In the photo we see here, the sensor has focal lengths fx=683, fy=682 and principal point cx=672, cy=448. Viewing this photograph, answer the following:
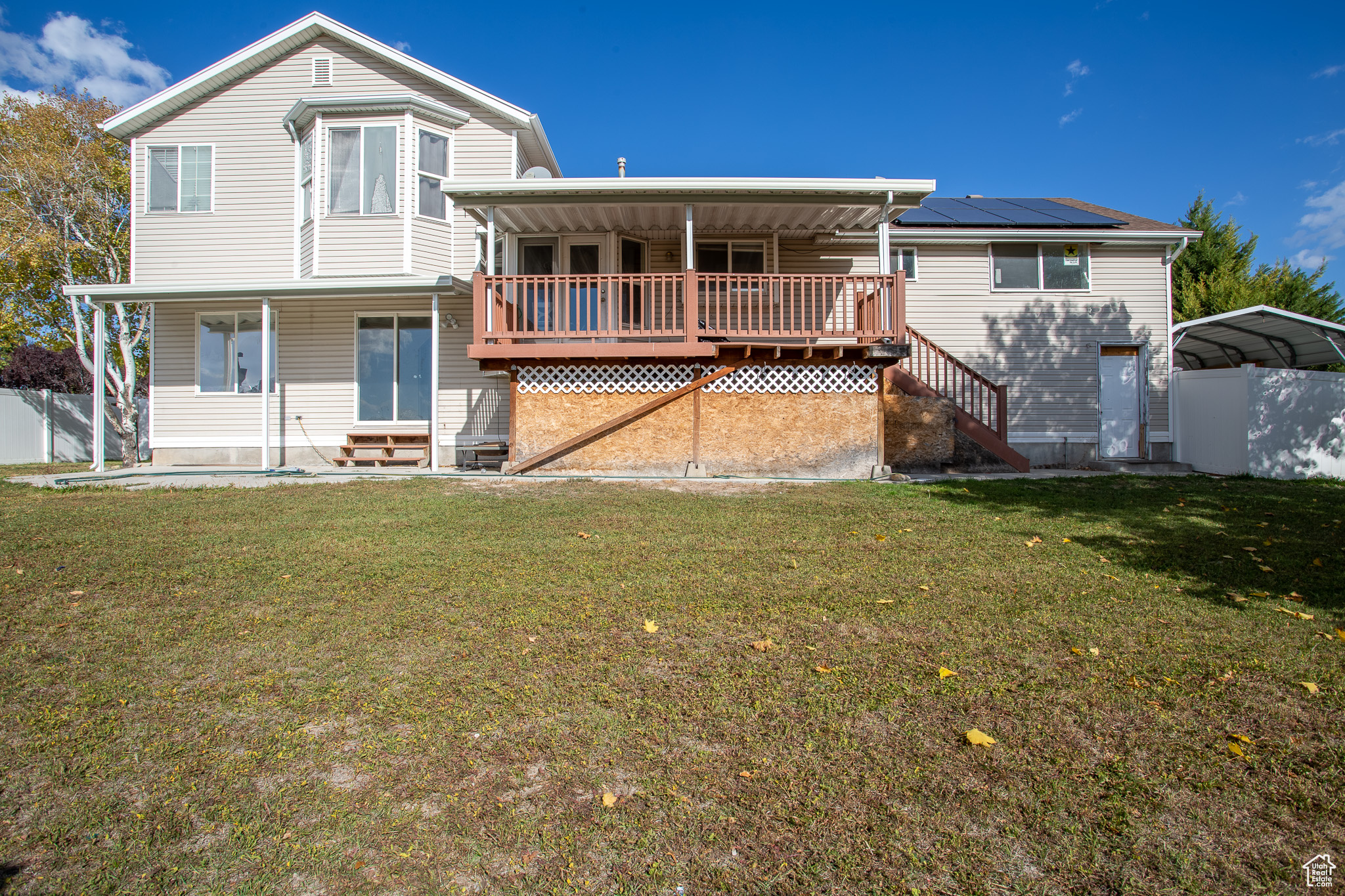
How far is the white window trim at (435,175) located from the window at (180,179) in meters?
4.44

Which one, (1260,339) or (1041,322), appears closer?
(1041,322)

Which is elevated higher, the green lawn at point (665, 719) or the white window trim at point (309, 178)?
the white window trim at point (309, 178)

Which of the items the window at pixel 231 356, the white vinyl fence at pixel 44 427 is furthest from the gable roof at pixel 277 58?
the white vinyl fence at pixel 44 427

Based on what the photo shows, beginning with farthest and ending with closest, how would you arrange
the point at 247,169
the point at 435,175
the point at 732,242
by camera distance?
the point at 732,242 → the point at 247,169 → the point at 435,175

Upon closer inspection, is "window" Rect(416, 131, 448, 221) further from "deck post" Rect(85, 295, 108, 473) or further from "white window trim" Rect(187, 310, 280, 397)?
"deck post" Rect(85, 295, 108, 473)

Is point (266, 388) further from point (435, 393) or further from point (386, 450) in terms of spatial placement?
point (435, 393)

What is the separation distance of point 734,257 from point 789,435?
188 inches

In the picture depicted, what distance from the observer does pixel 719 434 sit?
421 inches

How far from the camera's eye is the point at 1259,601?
4.09m

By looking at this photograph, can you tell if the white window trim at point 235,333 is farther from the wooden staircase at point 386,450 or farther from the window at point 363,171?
the window at point 363,171

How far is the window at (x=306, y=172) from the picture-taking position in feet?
41.8

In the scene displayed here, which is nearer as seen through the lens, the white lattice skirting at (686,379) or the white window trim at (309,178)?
the white lattice skirting at (686,379)

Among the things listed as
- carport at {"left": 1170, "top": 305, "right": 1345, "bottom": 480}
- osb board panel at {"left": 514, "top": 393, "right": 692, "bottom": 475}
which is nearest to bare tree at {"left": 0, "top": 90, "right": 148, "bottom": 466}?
osb board panel at {"left": 514, "top": 393, "right": 692, "bottom": 475}

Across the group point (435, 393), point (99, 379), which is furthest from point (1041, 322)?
point (99, 379)
